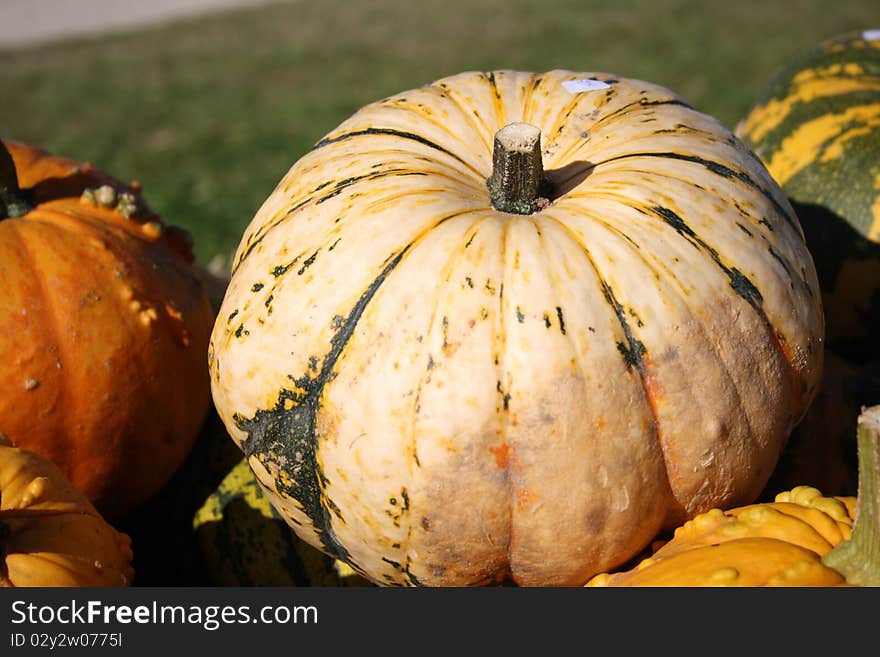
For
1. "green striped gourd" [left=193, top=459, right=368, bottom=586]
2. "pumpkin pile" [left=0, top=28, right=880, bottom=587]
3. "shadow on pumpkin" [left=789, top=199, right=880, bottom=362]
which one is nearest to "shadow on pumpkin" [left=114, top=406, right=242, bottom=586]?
"green striped gourd" [left=193, top=459, right=368, bottom=586]

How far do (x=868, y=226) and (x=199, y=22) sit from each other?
964 centimetres

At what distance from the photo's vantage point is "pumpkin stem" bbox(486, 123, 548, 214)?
168 cm

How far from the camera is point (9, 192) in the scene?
7.09 ft

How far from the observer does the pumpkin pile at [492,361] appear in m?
1.56

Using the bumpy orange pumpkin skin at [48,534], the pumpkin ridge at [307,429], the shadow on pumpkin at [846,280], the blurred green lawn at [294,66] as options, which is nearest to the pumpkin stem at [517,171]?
the pumpkin ridge at [307,429]

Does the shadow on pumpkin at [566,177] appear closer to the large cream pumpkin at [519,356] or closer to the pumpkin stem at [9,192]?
the large cream pumpkin at [519,356]

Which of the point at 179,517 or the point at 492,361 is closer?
the point at 492,361

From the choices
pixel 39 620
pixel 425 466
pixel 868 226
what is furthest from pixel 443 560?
pixel 868 226

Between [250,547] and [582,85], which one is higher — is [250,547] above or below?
below

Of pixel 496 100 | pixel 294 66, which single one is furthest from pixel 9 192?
pixel 294 66

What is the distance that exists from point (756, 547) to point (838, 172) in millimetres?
1358

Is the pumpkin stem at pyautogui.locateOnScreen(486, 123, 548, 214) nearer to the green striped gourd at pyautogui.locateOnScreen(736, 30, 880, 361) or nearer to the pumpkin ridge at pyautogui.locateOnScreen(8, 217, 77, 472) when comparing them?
the pumpkin ridge at pyautogui.locateOnScreen(8, 217, 77, 472)

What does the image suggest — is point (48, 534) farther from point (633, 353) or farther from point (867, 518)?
point (867, 518)

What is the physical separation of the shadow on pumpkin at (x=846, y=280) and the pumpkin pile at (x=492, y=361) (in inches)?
18.6
